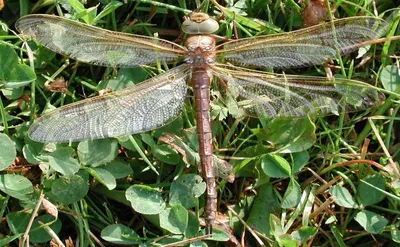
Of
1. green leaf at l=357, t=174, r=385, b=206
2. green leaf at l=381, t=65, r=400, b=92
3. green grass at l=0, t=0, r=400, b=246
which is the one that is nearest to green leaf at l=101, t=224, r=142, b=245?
green grass at l=0, t=0, r=400, b=246


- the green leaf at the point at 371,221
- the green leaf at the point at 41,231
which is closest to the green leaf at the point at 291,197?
the green leaf at the point at 371,221

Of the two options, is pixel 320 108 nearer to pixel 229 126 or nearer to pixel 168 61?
pixel 229 126

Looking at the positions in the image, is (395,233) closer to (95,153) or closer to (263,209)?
(263,209)

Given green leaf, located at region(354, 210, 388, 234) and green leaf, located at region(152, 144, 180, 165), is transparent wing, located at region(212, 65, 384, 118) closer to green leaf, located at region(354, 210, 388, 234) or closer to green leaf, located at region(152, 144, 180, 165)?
green leaf, located at region(152, 144, 180, 165)

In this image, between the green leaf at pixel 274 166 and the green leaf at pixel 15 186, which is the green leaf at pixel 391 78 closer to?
the green leaf at pixel 274 166

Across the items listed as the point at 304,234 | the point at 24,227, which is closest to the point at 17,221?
the point at 24,227

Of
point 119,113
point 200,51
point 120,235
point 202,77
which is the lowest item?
point 120,235
